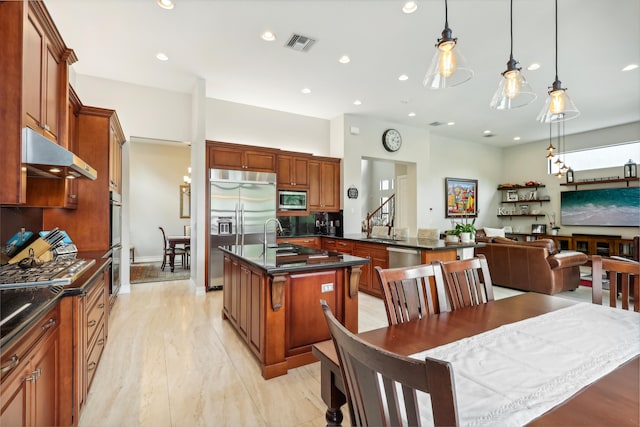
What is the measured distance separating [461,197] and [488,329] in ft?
26.7

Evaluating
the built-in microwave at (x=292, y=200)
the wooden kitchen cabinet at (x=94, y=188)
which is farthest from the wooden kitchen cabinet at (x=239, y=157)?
the wooden kitchen cabinet at (x=94, y=188)

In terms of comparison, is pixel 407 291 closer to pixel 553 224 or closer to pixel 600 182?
pixel 600 182

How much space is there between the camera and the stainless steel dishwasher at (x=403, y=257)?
4062 millimetres

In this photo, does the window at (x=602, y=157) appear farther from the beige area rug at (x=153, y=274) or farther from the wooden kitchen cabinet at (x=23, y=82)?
the wooden kitchen cabinet at (x=23, y=82)

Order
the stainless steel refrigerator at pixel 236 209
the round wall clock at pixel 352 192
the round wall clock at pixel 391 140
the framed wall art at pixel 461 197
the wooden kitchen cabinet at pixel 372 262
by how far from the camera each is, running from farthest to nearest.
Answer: the framed wall art at pixel 461 197, the round wall clock at pixel 391 140, the round wall clock at pixel 352 192, the stainless steel refrigerator at pixel 236 209, the wooden kitchen cabinet at pixel 372 262

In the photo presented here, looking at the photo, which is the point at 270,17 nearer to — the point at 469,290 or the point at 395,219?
the point at 469,290

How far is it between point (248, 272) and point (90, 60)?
163 inches

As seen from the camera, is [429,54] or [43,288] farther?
[429,54]

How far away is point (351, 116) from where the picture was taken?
654cm

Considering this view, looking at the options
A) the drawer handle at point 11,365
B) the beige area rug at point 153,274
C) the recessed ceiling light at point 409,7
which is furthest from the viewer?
the beige area rug at point 153,274

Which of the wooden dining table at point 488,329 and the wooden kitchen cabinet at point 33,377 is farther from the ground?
the wooden dining table at point 488,329

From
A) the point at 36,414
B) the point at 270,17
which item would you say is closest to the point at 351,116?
the point at 270,17

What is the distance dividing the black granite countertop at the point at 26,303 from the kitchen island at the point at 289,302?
1164 millimetres

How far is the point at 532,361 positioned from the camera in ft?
3.48
